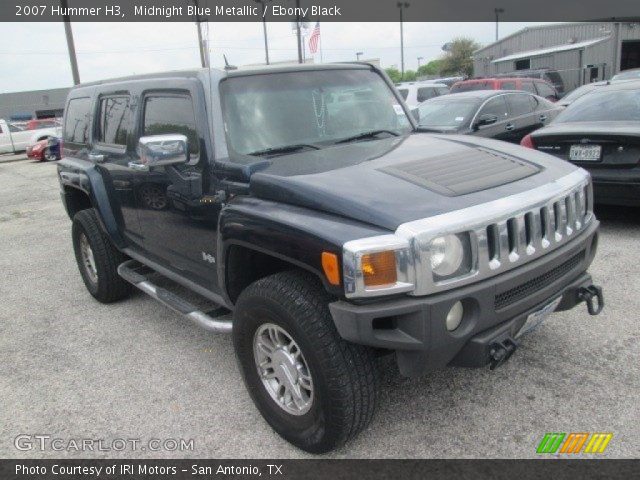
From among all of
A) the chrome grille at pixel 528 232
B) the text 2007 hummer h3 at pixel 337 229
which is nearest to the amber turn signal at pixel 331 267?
the text 2007 hummer h3 at pixel 337 229

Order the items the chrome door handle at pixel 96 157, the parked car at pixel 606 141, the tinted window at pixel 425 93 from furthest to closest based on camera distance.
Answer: the tinted window at pixel 425 93 < the parked car at pixel 606 141 < the chrome door handle at pixel 96 157

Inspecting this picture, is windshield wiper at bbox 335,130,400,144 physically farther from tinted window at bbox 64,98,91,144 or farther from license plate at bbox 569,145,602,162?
license plate at bbox 569,145,602,162

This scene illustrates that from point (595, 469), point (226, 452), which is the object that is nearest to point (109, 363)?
point (226, 452)

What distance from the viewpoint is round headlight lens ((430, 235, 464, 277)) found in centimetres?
236

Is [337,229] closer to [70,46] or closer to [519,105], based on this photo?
[519,105]

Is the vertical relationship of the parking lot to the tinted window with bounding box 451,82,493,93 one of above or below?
below

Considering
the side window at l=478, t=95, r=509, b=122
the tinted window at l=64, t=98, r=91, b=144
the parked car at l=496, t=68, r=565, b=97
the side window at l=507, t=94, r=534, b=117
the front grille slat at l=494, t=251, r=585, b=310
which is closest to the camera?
the front grille slat at l=494, t=251, r=585, b=310

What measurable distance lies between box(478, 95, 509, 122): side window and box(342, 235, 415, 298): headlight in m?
7.18

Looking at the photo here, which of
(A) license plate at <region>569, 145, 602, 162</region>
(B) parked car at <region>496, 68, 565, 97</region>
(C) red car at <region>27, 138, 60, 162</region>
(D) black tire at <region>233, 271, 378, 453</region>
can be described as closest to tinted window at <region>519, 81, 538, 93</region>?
(B) parked car at <region>496, 68, 565, 97</region>

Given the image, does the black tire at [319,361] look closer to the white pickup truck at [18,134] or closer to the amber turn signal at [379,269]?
the amber turn signal at [379,269]

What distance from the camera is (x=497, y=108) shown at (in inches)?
362

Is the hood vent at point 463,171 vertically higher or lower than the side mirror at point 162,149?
lower

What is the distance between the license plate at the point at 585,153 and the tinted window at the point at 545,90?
33.6 ft

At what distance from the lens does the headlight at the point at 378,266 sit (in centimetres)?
230
